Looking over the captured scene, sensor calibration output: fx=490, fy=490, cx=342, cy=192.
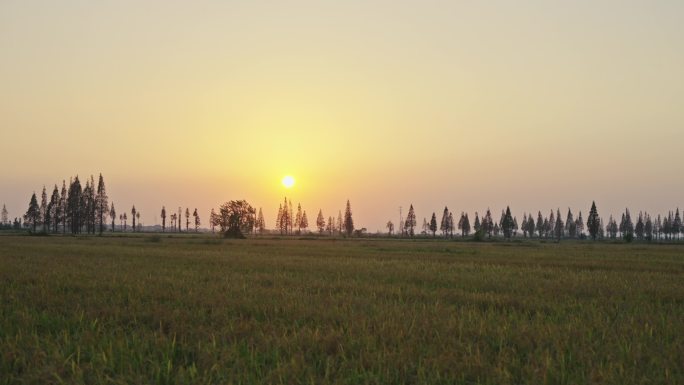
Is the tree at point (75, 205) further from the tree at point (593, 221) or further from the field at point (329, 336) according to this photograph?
the tree at point (593, 221)

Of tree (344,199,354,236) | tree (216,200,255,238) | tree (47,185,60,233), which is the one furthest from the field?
tree (344,199,354,236)

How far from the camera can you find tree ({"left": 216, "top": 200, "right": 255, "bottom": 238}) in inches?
4013

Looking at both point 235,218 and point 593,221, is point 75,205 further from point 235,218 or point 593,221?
point 593,221

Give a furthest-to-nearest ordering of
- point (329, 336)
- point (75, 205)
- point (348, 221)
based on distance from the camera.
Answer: point (348, 221)
point (75, 205)
point (329, 336)

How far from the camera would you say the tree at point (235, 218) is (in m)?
102

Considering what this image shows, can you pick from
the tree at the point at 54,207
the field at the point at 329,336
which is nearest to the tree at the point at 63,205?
the tree at the point at 54,207

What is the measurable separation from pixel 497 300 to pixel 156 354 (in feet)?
24.2

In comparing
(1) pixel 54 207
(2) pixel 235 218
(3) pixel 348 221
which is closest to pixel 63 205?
(1) pixel 54 207

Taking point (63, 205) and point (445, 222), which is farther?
point (445, 222)

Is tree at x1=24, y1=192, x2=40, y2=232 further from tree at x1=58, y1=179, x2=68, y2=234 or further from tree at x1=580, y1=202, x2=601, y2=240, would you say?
tree at x1=580, y1=202, x2=601, y2=240

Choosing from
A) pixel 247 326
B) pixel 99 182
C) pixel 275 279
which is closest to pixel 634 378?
pixel 247 326

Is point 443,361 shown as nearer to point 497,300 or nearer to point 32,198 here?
point 497,300

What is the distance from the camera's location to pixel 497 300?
35.0 ft

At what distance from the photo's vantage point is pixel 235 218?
103 m
